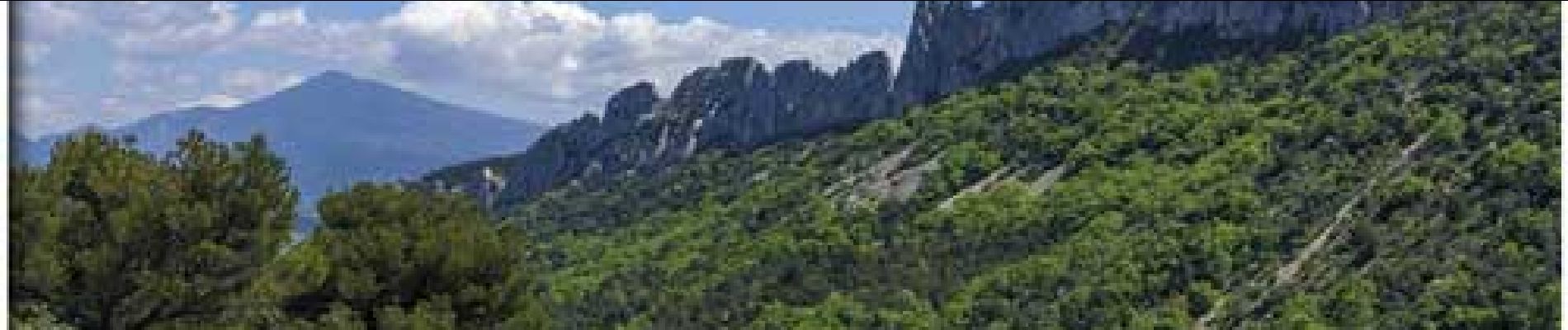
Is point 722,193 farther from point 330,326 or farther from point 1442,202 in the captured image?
point 330,326

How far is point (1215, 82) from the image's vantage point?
17038 cm

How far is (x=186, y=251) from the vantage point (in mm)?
28922

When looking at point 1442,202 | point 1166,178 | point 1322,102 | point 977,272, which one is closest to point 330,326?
point 1442,202

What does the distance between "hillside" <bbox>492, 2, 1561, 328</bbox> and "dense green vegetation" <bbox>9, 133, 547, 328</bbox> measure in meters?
40.8

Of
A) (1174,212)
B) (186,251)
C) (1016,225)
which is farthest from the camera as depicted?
(1016,225)

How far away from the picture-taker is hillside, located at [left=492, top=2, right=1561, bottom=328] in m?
96.6

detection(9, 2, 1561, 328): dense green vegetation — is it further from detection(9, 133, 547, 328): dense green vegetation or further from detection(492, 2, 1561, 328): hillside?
detection(492, 2, 1561, 328): hillside

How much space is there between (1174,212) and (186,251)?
10600 cm

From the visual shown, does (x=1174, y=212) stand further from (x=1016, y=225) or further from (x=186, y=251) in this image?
(x=186, y=251)

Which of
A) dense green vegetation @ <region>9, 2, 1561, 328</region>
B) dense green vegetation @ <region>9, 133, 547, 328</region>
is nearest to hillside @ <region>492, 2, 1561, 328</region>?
dense green vegetation @ <region>9, 2, 1561, 328</region>

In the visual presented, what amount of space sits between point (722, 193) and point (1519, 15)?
82.0m

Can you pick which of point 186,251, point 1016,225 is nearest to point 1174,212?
point 1016,225

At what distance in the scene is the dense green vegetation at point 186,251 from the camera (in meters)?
27.7

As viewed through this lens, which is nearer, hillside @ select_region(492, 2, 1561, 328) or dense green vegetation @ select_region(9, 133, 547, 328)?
dense green vegetation @ select_region(9, 133, 547, 328)
